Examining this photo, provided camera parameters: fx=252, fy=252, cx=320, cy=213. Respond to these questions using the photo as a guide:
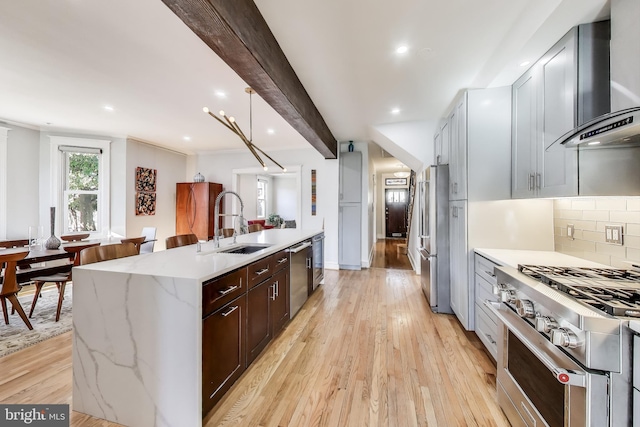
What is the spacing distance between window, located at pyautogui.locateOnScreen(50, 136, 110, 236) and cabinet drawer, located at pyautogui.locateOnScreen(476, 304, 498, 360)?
6.43 metres

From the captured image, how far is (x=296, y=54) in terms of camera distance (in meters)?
2.31

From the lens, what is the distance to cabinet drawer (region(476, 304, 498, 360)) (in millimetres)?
2019

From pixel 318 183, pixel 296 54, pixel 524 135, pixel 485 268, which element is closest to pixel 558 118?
pixel 524 135

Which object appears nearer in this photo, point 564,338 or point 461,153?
point 564,338

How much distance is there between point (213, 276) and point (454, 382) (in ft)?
6.15

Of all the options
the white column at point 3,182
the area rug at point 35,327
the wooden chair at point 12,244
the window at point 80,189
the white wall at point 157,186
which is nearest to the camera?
the area rug at point 35,327

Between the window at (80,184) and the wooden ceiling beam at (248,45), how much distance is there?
15.1 feet

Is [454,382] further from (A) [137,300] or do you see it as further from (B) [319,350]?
(A) [137,300]

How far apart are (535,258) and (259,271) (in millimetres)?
2196

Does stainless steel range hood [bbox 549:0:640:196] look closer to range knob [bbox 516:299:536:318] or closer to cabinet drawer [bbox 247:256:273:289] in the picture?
range knob [bbox 516:299:536:318]

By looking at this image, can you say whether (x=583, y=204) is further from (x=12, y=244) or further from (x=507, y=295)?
(x=12, y=244)

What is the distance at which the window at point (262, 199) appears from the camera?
1016cm

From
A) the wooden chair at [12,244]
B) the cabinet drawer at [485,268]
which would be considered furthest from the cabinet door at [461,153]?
the wooden chair at [12,244]

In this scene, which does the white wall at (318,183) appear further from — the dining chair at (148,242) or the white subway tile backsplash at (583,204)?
the white subway tile backsplash at (583,204)
